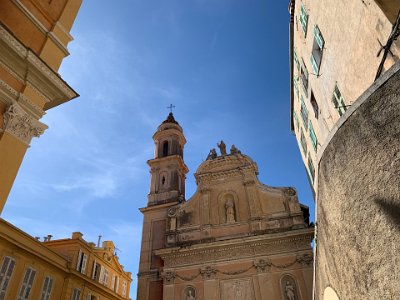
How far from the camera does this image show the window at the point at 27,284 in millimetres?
16312

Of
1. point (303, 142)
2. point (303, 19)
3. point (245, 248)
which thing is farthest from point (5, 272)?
point (303, 19)

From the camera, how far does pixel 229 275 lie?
19703 millimetres

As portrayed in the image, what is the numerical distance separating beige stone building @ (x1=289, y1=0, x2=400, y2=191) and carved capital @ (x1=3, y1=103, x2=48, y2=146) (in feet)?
22.4

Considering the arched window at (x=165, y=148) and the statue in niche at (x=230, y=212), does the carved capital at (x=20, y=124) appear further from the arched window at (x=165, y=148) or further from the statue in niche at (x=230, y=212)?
the arched window at (x=165, y=148)

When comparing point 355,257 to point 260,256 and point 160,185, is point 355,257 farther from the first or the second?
point 160,185

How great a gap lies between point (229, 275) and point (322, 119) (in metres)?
11.4

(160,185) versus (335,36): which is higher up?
(160,185)

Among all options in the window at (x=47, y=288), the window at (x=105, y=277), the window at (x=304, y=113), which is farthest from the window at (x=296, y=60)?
the window at (x=105, y=277)

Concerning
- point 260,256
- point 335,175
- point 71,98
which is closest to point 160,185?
point 260,256

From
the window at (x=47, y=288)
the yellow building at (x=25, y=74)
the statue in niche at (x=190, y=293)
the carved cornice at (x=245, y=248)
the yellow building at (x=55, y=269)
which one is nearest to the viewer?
the yellow building at (x=25, y=74)

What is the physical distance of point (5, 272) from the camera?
15594 mm

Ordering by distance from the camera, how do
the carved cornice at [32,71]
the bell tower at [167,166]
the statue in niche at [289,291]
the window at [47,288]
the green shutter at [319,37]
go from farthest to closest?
the bell tower at [167,166]
the statue in niche at [289,291]
the window at [47,288]
the green shutter at [319,37]
the carved cornice at [32,71]

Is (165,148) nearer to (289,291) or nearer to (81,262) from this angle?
(81,262)

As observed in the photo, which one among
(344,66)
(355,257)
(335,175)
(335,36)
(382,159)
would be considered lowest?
(355,257)
